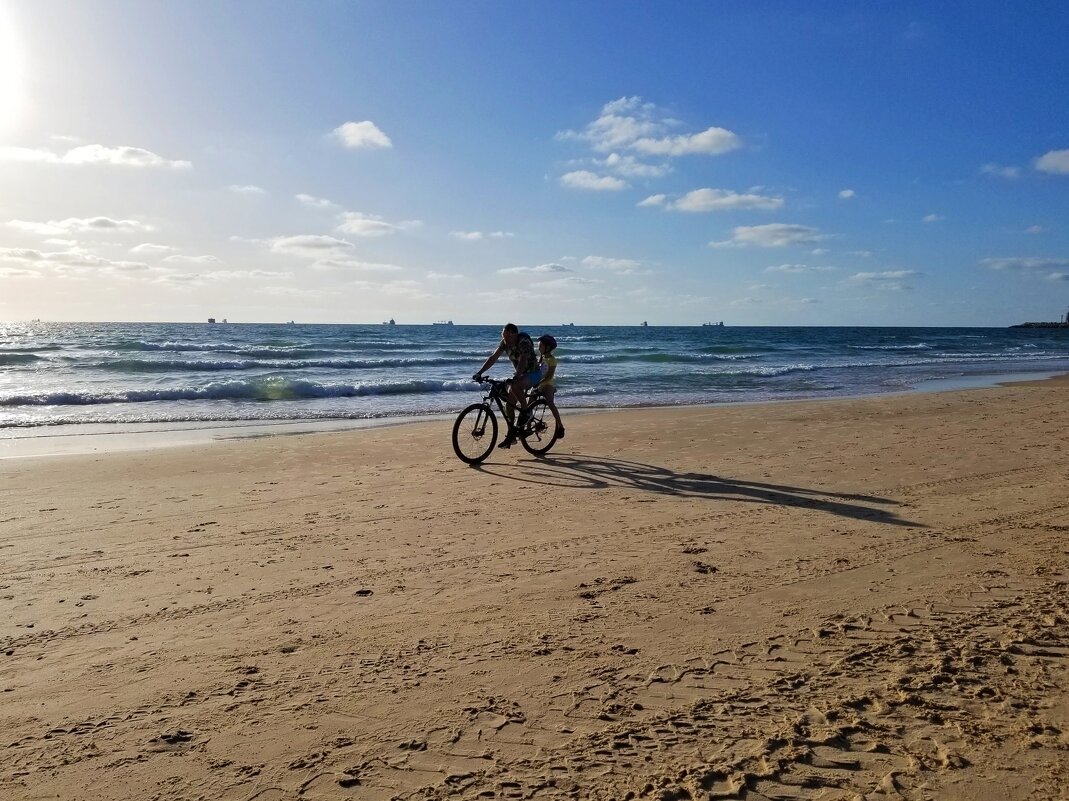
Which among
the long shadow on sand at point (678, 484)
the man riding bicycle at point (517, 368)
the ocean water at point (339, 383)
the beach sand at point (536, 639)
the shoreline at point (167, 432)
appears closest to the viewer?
the beach sand at point (536, 639)

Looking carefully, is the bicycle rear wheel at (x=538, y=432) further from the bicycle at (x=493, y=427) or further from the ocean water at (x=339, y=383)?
the ocean water at (x=339, y=383)

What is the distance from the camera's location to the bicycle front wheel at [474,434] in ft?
30.0

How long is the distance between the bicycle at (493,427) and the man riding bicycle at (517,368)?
0.07 m

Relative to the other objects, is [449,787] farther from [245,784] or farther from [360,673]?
[360,673]

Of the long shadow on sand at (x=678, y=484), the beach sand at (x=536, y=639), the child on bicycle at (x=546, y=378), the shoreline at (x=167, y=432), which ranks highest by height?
the child on bicycle at (x=546, y=378)

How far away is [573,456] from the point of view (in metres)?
9.77

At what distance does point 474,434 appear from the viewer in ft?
30.2

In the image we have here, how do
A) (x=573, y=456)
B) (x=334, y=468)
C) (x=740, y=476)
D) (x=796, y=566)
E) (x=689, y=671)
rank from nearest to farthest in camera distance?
1. (x=689, y=671)
2. (x=796, y=566)
3. (x=740, y=476)
4. (x=334, y=468)
5. (x=573, y=456)

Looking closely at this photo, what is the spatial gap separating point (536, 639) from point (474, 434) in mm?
5629

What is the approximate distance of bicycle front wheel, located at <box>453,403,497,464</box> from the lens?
9141mm

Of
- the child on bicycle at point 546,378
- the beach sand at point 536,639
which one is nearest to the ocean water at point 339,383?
the child on bicycle at point 546,378

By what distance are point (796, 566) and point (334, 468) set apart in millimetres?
5820

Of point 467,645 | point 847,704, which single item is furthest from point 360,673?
point 847,704

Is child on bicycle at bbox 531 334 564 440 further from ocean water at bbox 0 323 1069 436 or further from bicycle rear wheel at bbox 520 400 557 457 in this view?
ocean water at bbox 0 323 1069 436
